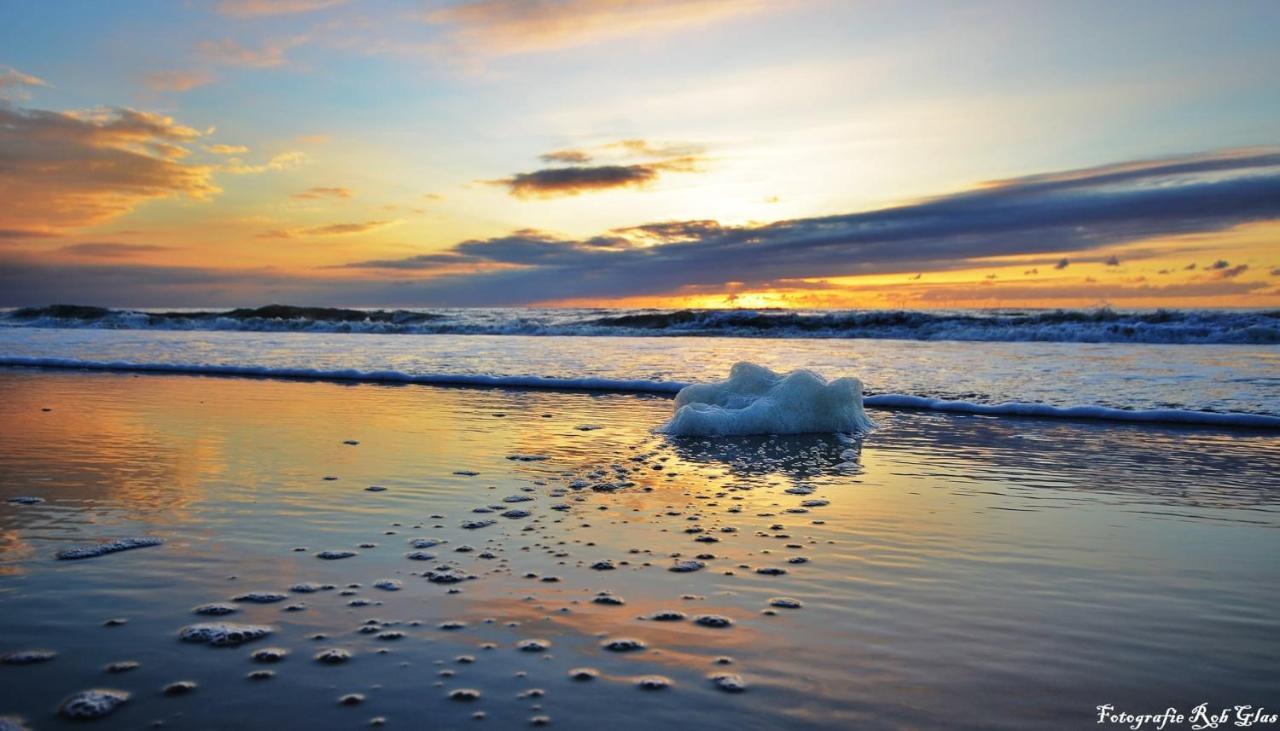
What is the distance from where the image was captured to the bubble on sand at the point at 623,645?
3.32m

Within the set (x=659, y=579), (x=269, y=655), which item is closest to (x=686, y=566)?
(x=659, y=579)

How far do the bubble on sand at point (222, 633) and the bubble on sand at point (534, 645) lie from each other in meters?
1.05

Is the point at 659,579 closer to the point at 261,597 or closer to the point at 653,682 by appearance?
the point at 653,682

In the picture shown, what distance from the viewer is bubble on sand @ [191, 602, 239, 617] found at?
3.66 meters

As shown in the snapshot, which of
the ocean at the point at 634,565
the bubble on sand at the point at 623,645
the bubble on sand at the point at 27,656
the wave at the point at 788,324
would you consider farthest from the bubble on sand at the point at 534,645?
the wave at the point at 788,324

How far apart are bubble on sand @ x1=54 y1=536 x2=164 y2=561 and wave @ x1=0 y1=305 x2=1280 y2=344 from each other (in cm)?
2757

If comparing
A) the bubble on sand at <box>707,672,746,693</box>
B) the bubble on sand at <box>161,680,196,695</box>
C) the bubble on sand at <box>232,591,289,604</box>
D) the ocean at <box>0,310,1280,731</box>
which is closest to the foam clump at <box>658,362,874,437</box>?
the ocean at <box>0,310,1280,731</box>

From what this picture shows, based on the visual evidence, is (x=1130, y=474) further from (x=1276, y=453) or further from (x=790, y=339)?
(x=790, y=339)

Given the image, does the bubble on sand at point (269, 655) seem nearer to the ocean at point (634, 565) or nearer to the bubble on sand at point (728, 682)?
the ocean at point (634, 565)

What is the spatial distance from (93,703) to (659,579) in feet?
7.78

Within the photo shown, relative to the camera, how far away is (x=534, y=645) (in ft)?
11.0

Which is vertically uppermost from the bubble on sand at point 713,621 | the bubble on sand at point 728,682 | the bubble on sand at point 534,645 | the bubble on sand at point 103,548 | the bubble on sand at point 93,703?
the bubble on sand at point 103,548

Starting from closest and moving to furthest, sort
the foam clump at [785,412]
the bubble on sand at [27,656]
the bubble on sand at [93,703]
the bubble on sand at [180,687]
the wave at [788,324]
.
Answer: the bubble on sand at [93,703]
the bubble on sand at [180,687]
the bubble on sand at [27,656]
the foam clump at [785,412]
the wave at [788,324]

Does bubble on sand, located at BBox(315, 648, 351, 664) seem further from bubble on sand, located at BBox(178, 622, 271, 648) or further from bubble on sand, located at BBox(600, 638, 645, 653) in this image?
bubble on sand, located at BBox(600, 638, 645, 653)
